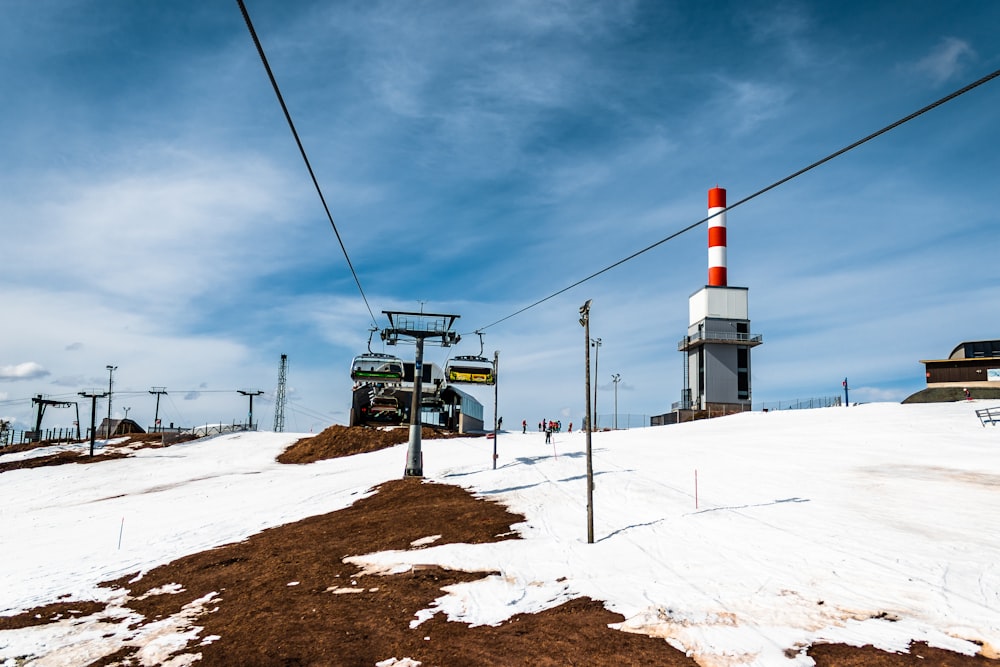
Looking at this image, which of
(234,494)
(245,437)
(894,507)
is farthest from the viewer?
(245,437)

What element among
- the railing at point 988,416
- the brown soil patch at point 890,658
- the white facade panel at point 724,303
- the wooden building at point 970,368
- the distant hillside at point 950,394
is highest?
the white facade panel at point 724,303

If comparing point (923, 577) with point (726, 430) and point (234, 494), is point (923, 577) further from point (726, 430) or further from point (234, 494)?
point (726, 430)

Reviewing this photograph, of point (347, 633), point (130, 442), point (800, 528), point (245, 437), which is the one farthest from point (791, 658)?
point (130, 442)

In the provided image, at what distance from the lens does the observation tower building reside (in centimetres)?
6506

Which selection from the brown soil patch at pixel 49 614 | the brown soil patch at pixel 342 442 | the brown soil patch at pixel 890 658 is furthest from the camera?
the brown soil patch at pixel 342 442

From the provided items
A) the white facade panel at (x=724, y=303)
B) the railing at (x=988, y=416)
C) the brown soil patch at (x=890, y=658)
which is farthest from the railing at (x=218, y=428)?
the brown soil patch at (x=890, y=658)

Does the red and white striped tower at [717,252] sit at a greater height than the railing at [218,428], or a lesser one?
greater

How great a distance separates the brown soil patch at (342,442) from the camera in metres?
49.3

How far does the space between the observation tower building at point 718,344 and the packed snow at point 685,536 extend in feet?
81.8

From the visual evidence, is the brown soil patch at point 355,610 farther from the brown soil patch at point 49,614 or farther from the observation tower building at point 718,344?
the observation tower building at point 718,344

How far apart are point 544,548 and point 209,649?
7527 mm

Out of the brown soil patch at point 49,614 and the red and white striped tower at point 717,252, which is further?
the red and white striped tower at point 717,252

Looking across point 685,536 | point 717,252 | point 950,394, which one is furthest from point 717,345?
point 685,536

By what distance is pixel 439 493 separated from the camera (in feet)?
79.6
